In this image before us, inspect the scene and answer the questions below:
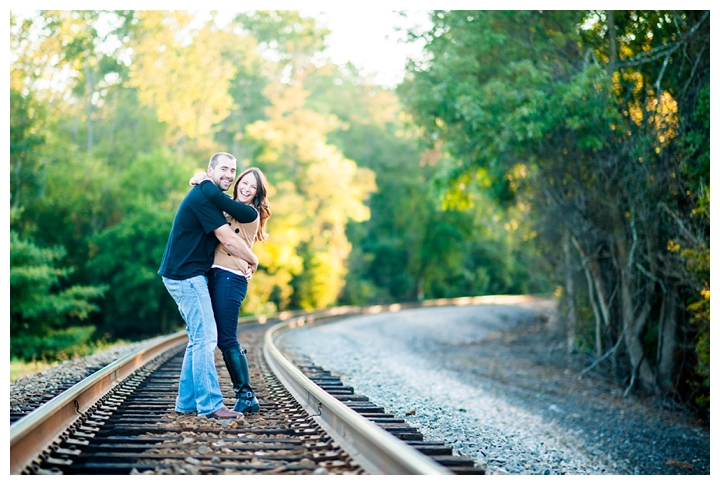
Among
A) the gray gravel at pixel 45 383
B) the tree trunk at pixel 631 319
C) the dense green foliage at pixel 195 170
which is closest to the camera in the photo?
the gray gravel at pixel 45 383

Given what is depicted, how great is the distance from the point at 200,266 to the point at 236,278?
0.99ft

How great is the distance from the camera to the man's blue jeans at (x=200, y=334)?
5.14 m

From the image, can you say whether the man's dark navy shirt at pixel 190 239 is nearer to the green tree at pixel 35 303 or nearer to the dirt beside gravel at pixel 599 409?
the dirt beside gravel at pixel 599 409

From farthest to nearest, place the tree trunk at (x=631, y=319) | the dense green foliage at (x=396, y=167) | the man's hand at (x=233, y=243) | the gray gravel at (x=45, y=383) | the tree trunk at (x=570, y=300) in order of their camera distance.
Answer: the tree trunk at (x=570, y=300), the tree trunk at (x=631, y=319), the dense green foliage at (x=396, y=167), the gray gravel at (x=45, y=383), the man's hand at (x=233, y=243)

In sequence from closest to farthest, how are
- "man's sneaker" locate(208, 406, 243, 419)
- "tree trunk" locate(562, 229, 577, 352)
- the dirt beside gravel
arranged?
"man's sneaker" locate(208, 406, 243, 419)
the dirt beside gravel
"tree trunk" locate(562, 229, 577, 352)

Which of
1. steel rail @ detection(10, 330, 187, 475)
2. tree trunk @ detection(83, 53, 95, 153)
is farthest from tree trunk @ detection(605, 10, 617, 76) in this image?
tree trunk @ detection(83, 53, 95, 153)

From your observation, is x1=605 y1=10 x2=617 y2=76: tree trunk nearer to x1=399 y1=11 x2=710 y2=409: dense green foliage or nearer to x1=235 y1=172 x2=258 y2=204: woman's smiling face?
x1=399 y1=11 x2=710 y2=409: dense green foliage

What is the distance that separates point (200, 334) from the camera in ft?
17.1

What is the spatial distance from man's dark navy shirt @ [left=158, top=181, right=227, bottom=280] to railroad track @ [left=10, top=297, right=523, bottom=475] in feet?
3.50

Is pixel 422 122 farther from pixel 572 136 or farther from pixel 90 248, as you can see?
pixel 90 248

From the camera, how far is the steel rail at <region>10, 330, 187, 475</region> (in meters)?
3.69

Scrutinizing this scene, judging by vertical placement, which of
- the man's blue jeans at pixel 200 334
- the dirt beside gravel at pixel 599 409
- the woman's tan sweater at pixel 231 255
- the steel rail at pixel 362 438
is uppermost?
the woman's tan sweater at pixel 231 255

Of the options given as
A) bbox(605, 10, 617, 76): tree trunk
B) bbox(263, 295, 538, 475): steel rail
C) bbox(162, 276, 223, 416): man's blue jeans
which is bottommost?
bbox(263, 295, 538, 475): steel rail

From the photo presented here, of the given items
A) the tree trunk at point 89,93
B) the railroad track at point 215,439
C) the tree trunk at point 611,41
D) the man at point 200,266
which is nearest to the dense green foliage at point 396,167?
the tree trunk at point 611,41
